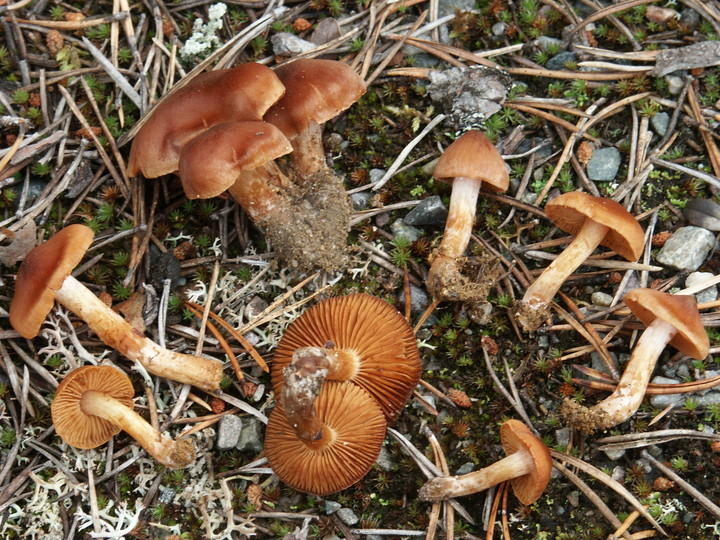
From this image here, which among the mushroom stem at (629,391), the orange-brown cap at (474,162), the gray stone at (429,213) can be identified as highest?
the orange-brown cap at (474,162)

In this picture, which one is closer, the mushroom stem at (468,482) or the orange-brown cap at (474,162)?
the mushroom stem at (468,482)

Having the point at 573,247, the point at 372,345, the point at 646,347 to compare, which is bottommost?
the point at 646,347

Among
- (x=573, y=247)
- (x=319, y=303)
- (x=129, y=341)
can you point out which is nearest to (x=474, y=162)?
(x=573, y=247)

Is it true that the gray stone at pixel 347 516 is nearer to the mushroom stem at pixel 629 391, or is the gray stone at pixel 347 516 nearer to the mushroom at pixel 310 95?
the mushroom stem at pixel 629 391

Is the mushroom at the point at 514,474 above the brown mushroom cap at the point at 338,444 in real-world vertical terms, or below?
below

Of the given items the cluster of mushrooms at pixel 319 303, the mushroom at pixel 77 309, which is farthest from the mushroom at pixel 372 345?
the mushroom at pixel 77 309

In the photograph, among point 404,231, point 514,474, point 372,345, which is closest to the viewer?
point 514,474

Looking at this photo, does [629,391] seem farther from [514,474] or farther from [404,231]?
[404,231]

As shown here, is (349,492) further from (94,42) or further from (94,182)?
(94,42)
